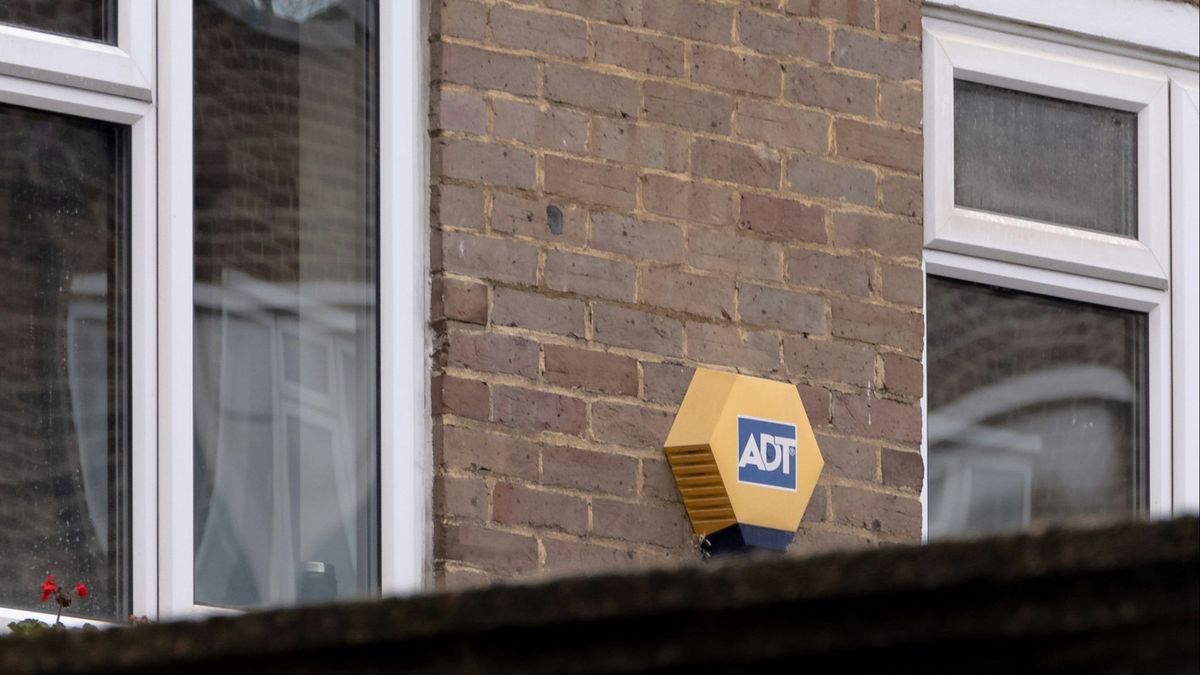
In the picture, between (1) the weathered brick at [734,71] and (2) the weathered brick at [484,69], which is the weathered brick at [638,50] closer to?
(1) the weathered brick at [734,71]

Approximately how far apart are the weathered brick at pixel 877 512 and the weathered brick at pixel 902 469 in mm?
32

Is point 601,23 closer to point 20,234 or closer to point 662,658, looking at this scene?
point 20,234

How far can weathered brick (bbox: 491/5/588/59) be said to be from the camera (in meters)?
5.28

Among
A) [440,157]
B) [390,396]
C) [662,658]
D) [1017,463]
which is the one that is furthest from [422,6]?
[662,658]

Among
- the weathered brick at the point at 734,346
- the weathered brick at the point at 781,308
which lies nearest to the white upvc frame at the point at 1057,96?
the weathered brick at the point at 781,308

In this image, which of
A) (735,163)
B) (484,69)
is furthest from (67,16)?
(735,163)

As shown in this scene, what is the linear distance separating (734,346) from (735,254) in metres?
0.20

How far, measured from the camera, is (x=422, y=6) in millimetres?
5230

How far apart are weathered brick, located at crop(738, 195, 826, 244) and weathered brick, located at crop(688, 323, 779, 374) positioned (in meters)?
0.23

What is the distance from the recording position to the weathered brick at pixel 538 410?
5102mm

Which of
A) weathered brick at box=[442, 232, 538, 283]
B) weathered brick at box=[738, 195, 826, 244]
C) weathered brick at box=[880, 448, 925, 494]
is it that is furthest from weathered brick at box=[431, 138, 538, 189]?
weathered brick at box=[880, 448, 925, 494]

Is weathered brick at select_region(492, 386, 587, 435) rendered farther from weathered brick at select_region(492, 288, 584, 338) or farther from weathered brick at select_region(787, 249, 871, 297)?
weathered brick at select_region(787, 249, 871, 297)

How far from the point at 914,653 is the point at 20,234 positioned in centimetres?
323

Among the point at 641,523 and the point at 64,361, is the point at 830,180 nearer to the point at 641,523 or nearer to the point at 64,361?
the point at 641,523
